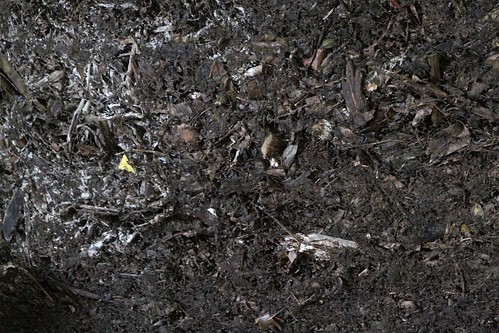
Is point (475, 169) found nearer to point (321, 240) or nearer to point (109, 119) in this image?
point (321, 240)

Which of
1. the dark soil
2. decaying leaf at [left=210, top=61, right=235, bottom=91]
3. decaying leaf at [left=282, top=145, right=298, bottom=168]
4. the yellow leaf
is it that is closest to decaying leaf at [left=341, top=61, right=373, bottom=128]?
the dark soil

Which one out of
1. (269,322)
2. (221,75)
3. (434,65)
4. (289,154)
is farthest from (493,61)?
(269,322)

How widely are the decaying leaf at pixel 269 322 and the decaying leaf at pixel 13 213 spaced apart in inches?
24.1

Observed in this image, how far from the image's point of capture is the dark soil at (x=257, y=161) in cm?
120

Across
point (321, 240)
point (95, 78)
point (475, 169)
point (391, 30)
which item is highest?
point (391, 30)

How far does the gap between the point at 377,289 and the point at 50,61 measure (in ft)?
2.91

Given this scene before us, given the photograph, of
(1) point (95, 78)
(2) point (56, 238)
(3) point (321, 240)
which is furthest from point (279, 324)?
(1) point (95, 78)

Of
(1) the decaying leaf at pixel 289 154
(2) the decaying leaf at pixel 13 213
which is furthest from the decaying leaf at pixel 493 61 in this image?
(2) the decaying leaf at pixel 13 213

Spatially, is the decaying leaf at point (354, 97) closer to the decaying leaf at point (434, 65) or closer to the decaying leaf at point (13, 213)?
the decaying leaf at point (434, 65)

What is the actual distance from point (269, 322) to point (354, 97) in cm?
56

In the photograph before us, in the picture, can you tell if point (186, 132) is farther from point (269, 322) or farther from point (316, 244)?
point (269, 322)

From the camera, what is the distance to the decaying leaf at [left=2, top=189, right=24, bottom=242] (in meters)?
1.38

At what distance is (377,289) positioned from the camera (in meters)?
1.33

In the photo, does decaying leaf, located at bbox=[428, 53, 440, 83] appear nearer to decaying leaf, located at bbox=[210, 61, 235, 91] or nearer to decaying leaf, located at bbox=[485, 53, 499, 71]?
decaying leaf, located at bbox=[485, 53, 499, 71]
